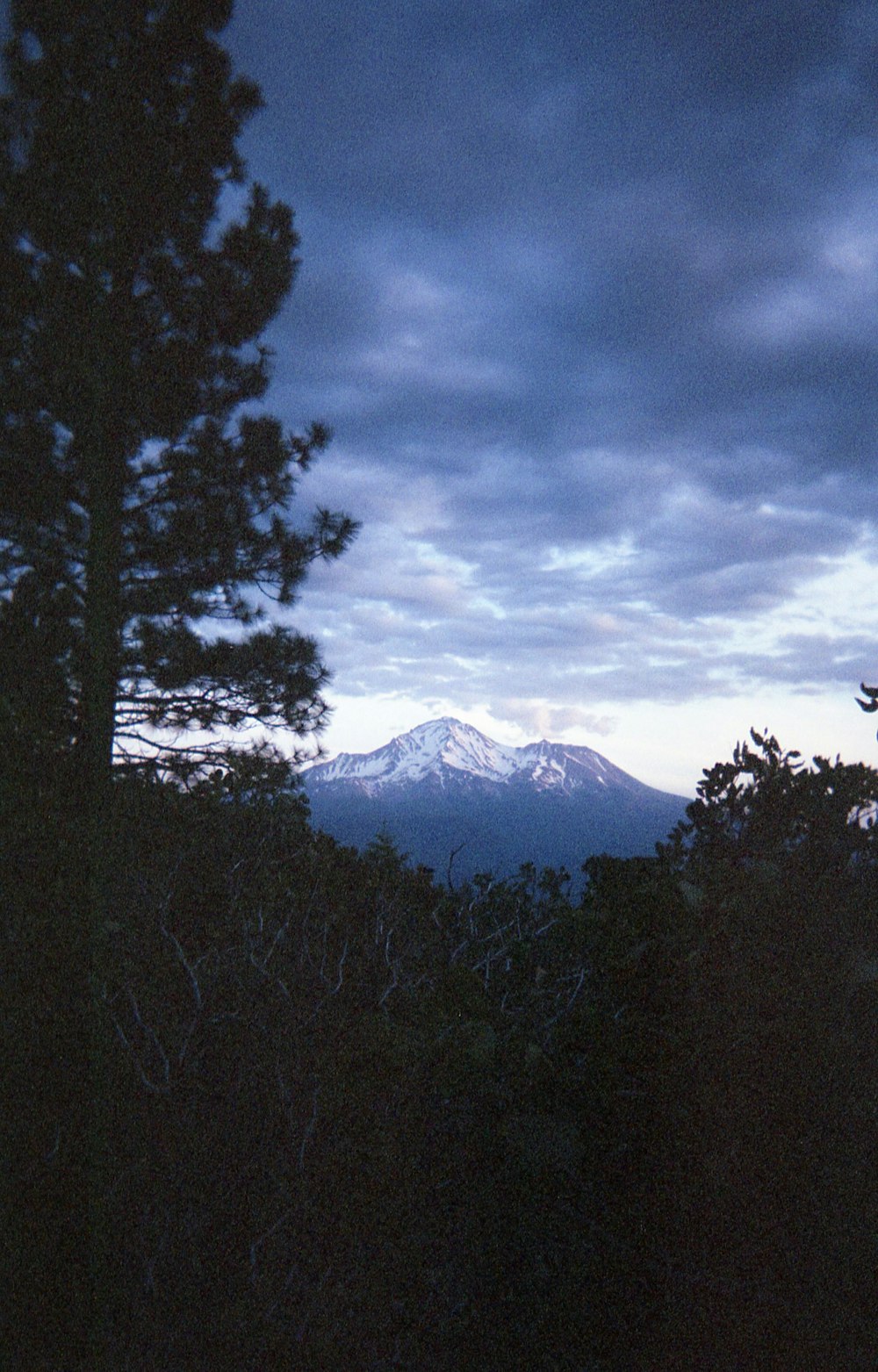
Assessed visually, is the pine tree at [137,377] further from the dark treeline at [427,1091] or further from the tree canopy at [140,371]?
the dark treeline at [427,1091]

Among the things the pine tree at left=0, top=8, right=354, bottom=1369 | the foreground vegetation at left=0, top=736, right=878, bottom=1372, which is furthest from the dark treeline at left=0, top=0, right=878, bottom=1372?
the pine tree at left=0, top=8, right=354, bottom=1369

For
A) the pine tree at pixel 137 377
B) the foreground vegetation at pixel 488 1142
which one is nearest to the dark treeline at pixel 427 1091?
the foreground vegetation at pixel 488 1142

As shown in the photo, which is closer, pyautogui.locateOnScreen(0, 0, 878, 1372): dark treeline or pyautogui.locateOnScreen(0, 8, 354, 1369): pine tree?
Result: pyautogui.locateOnScreen(0, 0, 878, 1372): dark treeline

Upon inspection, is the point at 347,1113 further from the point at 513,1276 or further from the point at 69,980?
the point at 69,980

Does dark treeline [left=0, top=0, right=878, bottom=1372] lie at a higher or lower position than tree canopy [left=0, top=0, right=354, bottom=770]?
lower

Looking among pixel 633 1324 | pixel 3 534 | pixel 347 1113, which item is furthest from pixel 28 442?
pixel 633 1324

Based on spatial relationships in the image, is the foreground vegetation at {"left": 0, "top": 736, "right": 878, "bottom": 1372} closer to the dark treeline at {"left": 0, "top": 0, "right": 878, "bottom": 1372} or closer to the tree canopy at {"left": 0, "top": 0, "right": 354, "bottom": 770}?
the dark treeline at {"left": 0, "top": 0, "right": 878, "bottom": 1372}

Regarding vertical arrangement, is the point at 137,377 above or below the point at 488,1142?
above

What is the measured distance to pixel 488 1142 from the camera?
3689 millimetres

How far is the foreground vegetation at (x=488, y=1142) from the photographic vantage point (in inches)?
138

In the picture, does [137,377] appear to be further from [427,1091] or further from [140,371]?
[427,1091]

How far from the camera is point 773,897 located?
14.0 ft

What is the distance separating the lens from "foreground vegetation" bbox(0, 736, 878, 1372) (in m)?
3.51

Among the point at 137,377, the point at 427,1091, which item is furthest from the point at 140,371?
the point at 427,1091
